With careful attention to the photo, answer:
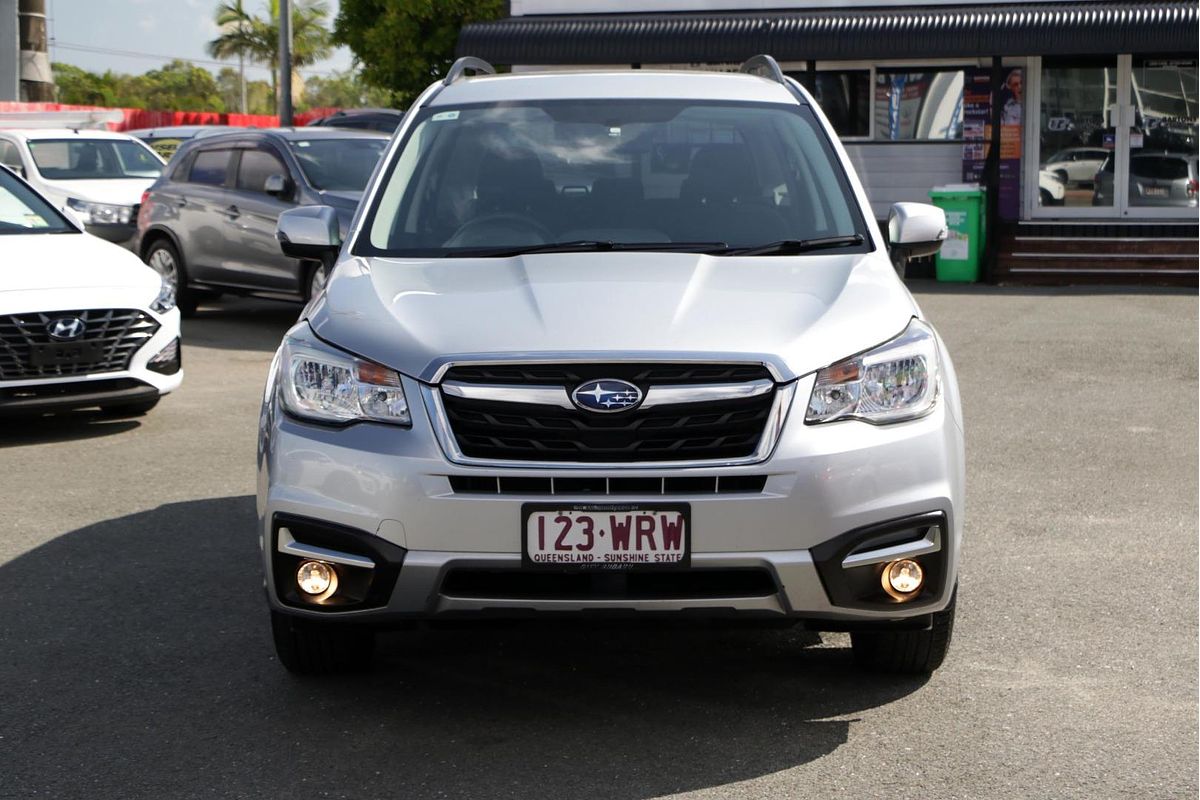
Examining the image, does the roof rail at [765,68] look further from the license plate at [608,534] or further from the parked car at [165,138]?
the parked car at [165,138]

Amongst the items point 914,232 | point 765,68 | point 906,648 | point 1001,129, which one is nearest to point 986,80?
point 1001,129

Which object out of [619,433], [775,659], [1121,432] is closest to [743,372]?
[619,433]

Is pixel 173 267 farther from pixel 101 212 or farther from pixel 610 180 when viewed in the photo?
pixel 610 180

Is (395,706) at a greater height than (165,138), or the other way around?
(165,138)

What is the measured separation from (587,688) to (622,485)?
946mm

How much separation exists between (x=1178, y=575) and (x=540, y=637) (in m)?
2.43

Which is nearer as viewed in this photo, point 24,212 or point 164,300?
point 164,300

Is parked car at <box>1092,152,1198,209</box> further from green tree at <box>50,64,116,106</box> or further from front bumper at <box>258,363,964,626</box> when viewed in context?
green tree at <box>50,64,116,106</box>

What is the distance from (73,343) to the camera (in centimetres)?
862

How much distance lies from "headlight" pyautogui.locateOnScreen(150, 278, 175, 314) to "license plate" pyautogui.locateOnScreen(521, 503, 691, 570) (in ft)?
18.7

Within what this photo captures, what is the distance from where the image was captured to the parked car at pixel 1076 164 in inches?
856

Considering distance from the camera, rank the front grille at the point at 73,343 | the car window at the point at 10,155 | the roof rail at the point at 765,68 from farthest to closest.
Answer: the car window at the point at 10,155 < the front grille at the point at 73,343 < the roof rail at the point at 765,68

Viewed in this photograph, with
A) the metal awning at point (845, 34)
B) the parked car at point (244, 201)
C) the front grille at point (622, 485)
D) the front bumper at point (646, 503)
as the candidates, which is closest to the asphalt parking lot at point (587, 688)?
the front bumper at point (646, 503)

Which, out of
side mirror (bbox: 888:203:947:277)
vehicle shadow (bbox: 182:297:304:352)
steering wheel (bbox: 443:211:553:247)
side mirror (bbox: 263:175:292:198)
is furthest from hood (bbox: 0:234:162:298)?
side mirror (bbox: 888:203:947:277)
